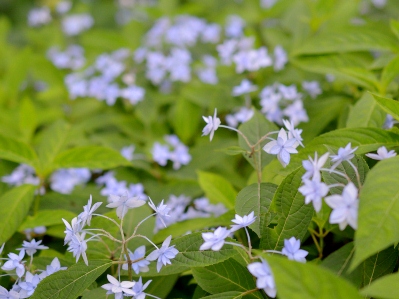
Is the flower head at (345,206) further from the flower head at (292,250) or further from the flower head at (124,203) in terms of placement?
the flower head at (124,203)

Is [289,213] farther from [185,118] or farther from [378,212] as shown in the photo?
[185,118]

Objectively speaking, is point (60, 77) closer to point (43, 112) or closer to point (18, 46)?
point (43, 112)

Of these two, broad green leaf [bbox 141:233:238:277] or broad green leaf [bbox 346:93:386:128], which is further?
broad green leaf [bbox 346:93:386:128]

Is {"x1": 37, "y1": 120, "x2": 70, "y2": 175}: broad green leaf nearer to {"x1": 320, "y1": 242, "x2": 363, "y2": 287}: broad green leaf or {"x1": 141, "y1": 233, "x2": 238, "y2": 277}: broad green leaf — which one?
{"x1": 141, "y1": 233, "x2": 238, "y2": 277}: broad green leaf

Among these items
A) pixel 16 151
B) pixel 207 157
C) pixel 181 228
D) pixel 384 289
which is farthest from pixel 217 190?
pixel 384 289

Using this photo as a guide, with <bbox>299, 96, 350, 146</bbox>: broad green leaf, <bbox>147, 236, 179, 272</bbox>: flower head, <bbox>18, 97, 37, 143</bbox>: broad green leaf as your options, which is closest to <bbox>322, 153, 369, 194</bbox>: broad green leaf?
<bbox>147, 236, 179, 272</bbox>: flower head

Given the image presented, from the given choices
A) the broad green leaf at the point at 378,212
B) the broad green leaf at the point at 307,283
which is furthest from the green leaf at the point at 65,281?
the broad green leaf at the point at 378,212
